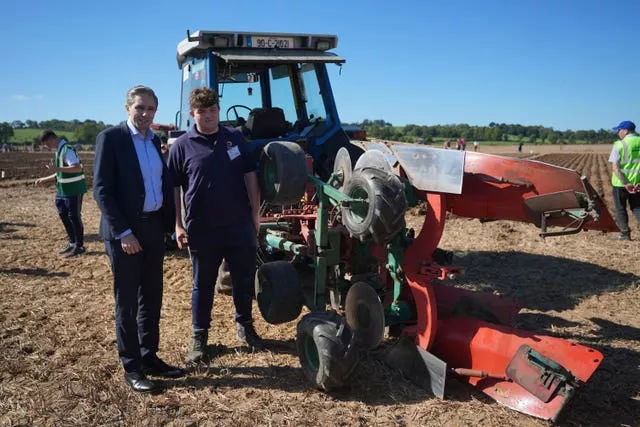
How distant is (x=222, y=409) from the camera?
3.12 meters

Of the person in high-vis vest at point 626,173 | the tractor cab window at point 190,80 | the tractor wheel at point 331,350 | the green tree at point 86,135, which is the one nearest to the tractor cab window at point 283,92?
the tractor cab window at point 190,80

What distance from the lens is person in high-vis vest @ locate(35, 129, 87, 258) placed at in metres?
6.92

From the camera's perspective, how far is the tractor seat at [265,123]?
5781 mm

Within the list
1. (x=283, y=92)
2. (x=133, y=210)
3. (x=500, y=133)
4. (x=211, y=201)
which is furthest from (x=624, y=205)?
(x=500, y=133)

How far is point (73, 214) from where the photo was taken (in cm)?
720

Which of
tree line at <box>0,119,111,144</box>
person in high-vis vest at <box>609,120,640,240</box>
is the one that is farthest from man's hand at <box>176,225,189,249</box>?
tree line at <box>0,119,111,144</box>

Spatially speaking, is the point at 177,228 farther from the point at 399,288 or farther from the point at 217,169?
the point at 399,288

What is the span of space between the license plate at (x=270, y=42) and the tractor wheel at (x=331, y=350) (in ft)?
11.3

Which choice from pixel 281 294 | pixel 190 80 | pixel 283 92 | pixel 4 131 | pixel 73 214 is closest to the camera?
pixel 281 294

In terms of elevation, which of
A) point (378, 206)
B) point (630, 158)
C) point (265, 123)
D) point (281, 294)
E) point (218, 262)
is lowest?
point (281, 294)

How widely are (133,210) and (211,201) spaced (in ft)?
1.83

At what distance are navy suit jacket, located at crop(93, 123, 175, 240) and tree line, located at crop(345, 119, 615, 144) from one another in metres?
68.4

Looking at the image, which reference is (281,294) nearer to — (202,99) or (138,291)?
(138,291)

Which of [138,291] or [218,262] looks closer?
[138,291]
